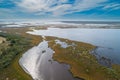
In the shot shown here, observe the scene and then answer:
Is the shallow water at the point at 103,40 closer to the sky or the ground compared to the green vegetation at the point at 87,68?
closer to the ground

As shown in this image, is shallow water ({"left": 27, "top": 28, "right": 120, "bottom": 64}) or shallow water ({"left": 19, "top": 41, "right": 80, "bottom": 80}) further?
shallow water ({"left": 27, "top": 28, "right": 120, "bottom": 64})

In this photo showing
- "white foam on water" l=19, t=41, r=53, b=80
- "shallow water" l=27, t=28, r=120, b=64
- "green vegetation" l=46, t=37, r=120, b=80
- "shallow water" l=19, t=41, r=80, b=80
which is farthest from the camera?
"shallow water" l=27, t=28, r=120, b=64

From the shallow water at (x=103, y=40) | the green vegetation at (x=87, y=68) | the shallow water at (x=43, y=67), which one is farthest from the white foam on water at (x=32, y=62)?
the shallow water at (x=103, y=40)

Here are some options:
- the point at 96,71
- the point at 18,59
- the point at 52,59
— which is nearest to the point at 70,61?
the point at 52,59

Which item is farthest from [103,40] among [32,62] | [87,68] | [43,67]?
[43,67]

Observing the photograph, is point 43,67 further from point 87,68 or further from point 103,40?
point 103,40

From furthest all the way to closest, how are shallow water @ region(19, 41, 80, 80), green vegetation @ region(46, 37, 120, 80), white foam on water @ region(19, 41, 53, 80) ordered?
white foam on water @ region(19, 41, 53, 80), shallow water @ region(19, 41, 80, 80), green vegetation @ region(46, 37, 120, 80)

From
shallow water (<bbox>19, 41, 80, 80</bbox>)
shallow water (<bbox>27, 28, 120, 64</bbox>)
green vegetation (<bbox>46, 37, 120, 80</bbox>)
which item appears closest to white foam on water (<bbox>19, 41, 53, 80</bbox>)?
shallow water (<bbox>19, 41, 80, 80</bbox>)

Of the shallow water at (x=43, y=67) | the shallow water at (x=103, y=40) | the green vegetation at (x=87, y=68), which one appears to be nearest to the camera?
the green vegetation at (x=87, y=68)

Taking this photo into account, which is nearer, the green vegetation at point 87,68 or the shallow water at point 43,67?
the green vegetation at point 87,68

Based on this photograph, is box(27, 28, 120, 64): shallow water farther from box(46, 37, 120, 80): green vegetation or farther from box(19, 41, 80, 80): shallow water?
box(19, 41, 80, 80): shallow water

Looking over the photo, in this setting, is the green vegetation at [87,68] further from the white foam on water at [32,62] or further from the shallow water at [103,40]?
the shallow water at [103,40]
